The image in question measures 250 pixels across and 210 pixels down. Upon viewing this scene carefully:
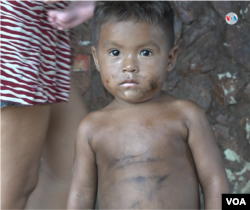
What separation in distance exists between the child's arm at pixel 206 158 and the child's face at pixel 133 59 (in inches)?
8.1

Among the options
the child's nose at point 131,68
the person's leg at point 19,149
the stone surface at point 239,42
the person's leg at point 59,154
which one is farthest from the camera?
the stone surface at point 239,42

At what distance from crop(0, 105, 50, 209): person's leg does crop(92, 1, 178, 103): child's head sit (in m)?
0.37

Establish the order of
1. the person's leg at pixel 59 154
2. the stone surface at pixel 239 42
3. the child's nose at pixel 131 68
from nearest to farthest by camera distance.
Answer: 1. the child's nose at pixel 131 68
2. the person's leg at pixel 59 154
3. the stone surface at pixel 239 42

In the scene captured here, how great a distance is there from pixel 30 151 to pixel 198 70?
159 cm

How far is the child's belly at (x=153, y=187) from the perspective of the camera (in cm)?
161

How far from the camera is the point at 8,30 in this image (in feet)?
5.31

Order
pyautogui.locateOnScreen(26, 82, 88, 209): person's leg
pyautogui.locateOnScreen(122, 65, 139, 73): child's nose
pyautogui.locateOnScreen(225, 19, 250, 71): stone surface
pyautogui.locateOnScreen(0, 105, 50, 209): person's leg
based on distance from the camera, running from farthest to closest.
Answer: pyautogui.locateOnScreen(225, 19, 250, 71): stone surface
pyautogui.locateOnScreen(26, 82, 88, 209): person's leg
pyautogui.locateOnScreen(0, 105, 50, 209): person's leg
pyautogui.locateOnScreen(122, 65, 139, 73): child's nose

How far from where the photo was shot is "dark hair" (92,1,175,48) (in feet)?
5.36

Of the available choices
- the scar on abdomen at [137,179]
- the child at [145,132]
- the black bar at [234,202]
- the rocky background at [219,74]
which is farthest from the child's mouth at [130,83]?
the rocky background at [219,74]

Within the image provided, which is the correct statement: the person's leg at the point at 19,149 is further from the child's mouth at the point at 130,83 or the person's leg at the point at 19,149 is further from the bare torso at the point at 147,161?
the child's mouth at the point at 130,83

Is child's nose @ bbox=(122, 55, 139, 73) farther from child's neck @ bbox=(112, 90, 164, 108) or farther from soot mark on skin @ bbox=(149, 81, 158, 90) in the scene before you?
child's neck @ bbox=(112, 90, 164, 108)

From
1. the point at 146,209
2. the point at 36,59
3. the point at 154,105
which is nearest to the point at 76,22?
the point at 36,59

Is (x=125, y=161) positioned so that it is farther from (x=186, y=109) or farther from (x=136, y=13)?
(x=136, y=13)

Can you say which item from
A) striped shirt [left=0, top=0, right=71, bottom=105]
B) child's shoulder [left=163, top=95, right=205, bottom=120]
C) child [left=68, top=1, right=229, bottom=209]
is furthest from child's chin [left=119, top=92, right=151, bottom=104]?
striped shirt [left=0, top=0, right=71, bottom=105]
